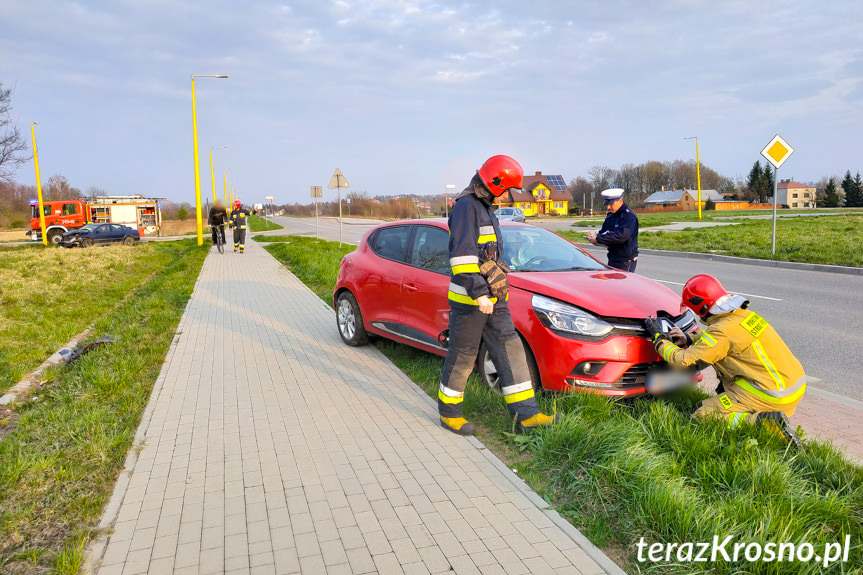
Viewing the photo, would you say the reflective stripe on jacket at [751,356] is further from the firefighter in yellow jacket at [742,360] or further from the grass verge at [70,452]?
the grass verge at [70,452]

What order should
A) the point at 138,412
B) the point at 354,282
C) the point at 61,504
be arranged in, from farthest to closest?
1. the point at 354,282
2. the point at 138,412
3. the point at 61,504

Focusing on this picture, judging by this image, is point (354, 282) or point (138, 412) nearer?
point (138, 412)

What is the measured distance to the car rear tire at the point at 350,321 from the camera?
23.2 ft

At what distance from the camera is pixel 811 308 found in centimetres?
929

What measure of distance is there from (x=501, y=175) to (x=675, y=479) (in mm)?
2154

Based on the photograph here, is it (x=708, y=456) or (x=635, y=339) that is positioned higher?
(x=635, y=339)

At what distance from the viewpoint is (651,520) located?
9.68 feet

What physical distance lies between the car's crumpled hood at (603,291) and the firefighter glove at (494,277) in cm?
75

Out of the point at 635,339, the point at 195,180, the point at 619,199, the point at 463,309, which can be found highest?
the point at 195,180

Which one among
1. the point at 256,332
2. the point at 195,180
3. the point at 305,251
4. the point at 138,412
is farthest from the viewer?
the point at 195,180

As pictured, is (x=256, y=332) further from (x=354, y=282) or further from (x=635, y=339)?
(x=635, y=339)

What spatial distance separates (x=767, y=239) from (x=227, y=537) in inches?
864

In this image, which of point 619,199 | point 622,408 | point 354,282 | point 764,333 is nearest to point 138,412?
point 354,282

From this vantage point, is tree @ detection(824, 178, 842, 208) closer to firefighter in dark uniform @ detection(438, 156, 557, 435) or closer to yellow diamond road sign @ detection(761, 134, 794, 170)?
yellow diamond road sign @ detection(761, 134, 794, 170)
